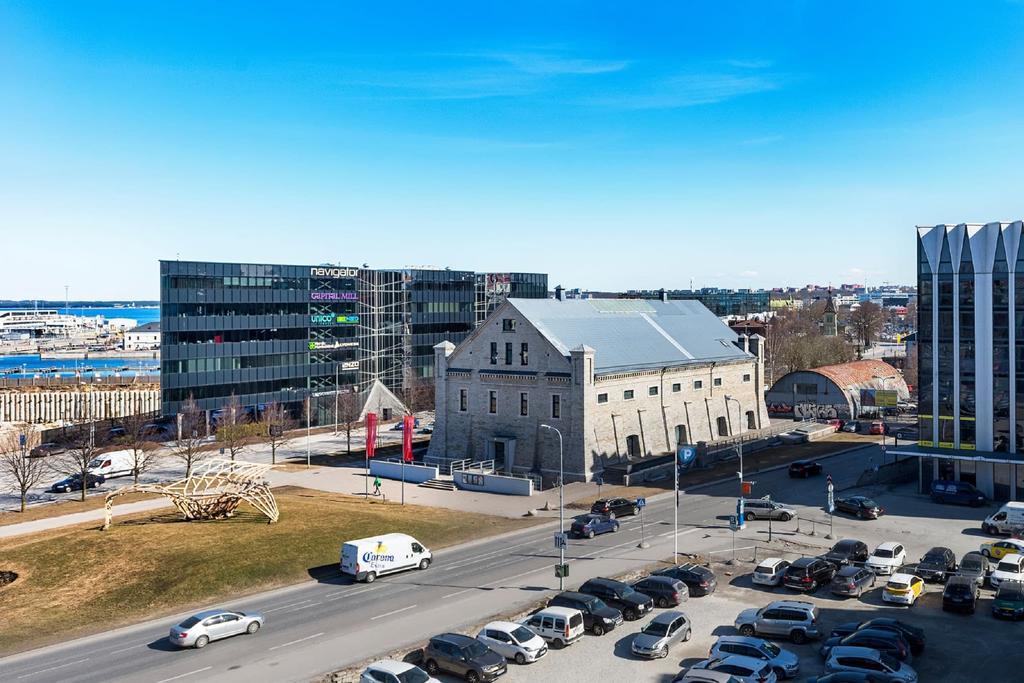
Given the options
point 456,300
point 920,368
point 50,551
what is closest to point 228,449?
point 50,551

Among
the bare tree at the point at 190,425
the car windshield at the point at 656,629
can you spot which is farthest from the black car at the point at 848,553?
the bare tree at the point at 190,425

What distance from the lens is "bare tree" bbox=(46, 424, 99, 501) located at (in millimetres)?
66831

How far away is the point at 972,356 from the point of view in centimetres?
6266

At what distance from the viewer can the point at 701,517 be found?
194ft

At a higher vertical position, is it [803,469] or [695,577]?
[803,469]

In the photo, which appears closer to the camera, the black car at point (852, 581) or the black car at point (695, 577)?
Result: the black car at point (852, 581)

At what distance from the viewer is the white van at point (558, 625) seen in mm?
36062

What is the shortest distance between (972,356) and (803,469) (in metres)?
16.4

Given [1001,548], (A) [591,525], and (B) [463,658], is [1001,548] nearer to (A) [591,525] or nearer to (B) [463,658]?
(A) [591,525]

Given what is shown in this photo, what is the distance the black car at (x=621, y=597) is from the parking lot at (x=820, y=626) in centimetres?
52

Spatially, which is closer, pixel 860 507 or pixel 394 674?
pixel 394 674

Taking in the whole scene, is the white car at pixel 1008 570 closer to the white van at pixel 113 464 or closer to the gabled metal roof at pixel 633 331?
the gabled metal roof at pixel 633 331

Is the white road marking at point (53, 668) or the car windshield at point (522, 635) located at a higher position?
the car windshield at point (522, 635)

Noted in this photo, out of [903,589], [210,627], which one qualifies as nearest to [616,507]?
[903,589]
